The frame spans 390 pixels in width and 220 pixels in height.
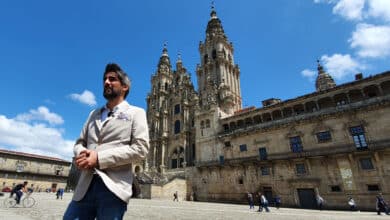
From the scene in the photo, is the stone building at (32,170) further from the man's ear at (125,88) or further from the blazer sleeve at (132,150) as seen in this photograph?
the blazer sleeve at (132,150)

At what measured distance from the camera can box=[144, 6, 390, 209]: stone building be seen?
19438 mm

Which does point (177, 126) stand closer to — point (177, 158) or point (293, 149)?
point (177, 158)

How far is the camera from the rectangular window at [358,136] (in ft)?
65.5

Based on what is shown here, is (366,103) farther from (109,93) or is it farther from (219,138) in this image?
(109,93)

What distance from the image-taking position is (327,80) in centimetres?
4316

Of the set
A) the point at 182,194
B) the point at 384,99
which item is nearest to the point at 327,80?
the point at 384,99

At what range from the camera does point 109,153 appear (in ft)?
5.86

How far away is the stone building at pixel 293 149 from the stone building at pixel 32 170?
20.5 meters

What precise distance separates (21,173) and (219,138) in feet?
119

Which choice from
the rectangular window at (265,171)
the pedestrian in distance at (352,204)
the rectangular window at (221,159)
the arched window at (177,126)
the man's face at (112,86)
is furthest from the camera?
the arched window at (177,126)

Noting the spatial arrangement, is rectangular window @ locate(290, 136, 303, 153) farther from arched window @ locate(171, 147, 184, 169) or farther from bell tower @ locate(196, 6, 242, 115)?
arched window @ locate(171, 147, 184, 169)

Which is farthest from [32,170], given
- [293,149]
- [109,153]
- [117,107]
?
[109,153]

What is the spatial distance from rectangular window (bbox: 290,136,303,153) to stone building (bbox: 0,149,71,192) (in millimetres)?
42510

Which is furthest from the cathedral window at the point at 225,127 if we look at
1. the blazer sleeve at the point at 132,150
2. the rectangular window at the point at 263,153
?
the blazer sleeve at the point at 132,150
